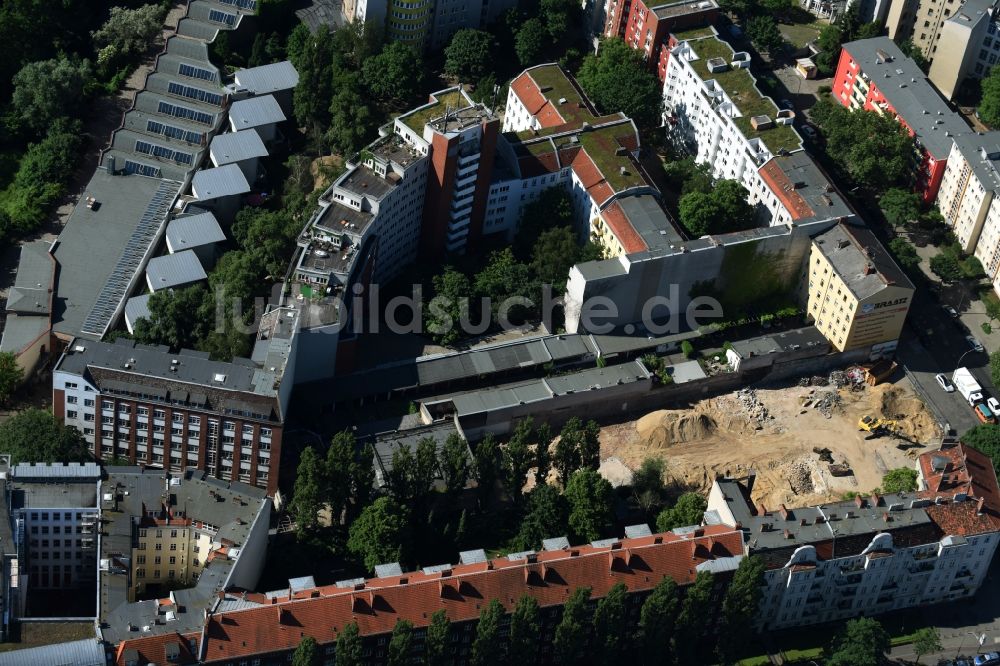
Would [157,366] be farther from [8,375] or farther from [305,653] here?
[305,653]

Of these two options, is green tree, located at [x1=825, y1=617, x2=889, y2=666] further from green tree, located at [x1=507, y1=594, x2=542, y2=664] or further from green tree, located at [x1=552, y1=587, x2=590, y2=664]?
green tree, located at [x1=507, y1=594, x2=542, y2=664]

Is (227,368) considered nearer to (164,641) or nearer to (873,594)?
(164,641)

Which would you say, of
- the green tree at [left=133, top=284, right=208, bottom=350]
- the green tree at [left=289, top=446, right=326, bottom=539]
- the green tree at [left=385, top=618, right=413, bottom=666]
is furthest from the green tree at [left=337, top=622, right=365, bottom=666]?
the green tree at [left=133, top=284, right=208, bottom=350]

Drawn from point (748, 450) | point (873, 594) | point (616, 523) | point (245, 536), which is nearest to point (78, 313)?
point (245, 536)

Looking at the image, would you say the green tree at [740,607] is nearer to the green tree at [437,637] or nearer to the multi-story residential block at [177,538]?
the green tree at [437,637]

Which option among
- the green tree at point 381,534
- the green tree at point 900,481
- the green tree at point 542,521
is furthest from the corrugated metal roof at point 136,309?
the green tree at point 900,481
